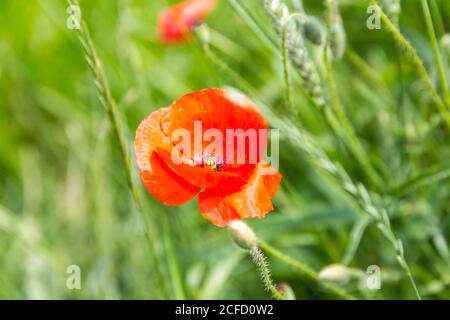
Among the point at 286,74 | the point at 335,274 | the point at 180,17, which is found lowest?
the point at 335,274

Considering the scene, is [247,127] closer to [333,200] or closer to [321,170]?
[321,170]

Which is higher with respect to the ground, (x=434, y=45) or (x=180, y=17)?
(x=180, y=17)

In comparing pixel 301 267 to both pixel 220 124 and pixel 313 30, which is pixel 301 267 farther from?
pixel 313 30

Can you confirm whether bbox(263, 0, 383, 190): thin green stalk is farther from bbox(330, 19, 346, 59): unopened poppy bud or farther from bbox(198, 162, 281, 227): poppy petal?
bbox(198, 162, 281, 227): poppy petal

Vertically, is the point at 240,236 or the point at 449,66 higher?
the point at 449,66

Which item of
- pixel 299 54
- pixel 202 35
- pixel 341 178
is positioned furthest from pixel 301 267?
pixel 202 35

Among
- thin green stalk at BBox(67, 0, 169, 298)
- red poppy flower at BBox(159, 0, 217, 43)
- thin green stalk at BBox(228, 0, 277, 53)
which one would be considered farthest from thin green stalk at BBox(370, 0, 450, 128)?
red poppy flower at BBox(159, 0, 217, 43)
